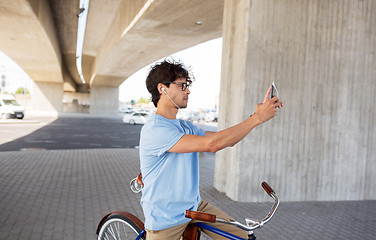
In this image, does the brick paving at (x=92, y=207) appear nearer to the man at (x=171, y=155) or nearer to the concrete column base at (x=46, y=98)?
the man at (x=171, y=155)

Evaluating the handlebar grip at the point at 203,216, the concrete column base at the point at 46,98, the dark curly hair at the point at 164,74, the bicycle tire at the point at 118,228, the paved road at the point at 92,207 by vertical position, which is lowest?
the paved road at the point at 92,207

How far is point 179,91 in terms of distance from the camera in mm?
2064

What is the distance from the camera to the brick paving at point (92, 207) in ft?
14.9

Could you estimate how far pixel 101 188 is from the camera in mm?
6875

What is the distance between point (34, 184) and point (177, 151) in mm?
6163

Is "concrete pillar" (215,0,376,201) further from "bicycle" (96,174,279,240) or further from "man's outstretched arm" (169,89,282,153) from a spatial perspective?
"man's outstretched arm" (169,89,282,153)

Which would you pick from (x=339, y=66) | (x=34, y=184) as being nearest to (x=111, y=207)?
(x=34, y=184)

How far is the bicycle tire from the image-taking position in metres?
2.40

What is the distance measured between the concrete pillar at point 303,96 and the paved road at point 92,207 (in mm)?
356

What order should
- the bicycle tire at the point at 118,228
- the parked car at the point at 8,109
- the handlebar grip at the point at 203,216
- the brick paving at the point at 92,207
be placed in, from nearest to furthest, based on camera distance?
the handlebar grip at the point at 203,216
the bicycle tire at the point at 118,228
the brick paving at the point at 92,207
the parked car at the point at 8,109

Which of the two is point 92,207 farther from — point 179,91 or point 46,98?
point 46,98

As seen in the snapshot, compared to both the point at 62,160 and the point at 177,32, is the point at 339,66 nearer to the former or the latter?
the point at 62,160

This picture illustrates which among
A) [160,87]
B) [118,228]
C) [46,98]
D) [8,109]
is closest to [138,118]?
[8,109]

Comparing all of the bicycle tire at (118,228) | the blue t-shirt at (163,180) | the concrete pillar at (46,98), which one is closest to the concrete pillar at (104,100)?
the concrete pillar at (46,98)
